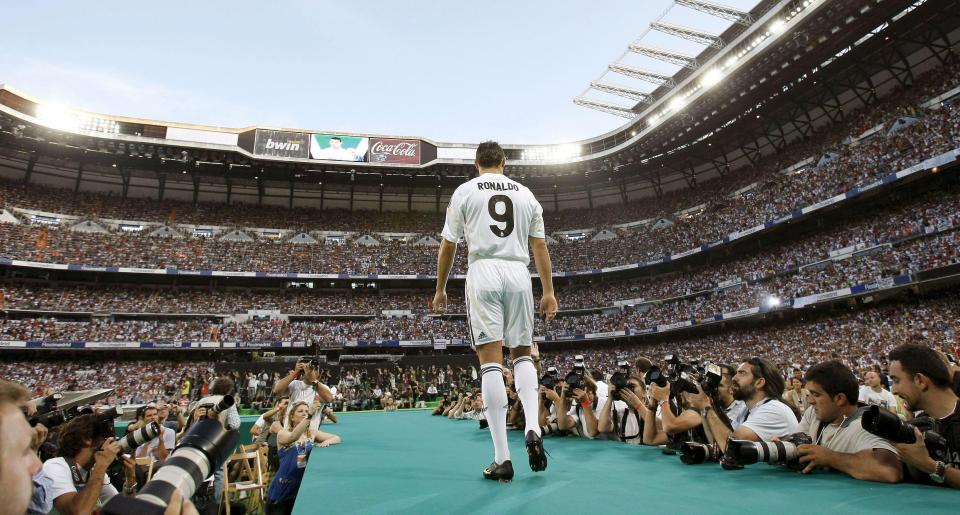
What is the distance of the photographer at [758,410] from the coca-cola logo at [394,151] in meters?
35.6

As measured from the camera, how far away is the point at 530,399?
3.41 meters

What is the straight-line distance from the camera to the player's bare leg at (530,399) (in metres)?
3.13

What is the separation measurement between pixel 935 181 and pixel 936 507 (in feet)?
98.4

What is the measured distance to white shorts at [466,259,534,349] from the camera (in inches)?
133

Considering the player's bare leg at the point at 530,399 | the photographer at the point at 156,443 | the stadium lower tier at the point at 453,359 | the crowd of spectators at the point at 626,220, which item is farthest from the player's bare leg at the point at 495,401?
the crowd of spectators at the point at 626,220

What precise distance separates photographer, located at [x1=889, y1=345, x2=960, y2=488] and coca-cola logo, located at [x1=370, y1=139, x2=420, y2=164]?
36.6 m

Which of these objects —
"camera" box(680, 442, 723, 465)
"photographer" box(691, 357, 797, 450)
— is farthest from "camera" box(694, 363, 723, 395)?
"camera" box(680, 442, 723, 465)

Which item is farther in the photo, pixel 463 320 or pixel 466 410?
pixel 463 320

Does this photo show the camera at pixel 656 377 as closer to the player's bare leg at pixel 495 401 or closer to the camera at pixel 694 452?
the camera at pixel 694 452

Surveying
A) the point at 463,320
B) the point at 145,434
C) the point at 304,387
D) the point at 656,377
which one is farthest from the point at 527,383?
the point at 463,320

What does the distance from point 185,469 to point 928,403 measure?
3943 mm

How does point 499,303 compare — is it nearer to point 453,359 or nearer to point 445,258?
point 445,258

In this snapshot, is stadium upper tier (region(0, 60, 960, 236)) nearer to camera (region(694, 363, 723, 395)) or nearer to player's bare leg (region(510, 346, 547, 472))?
camera (region(694, 363, 723, 395))

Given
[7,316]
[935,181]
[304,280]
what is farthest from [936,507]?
[7,316]
